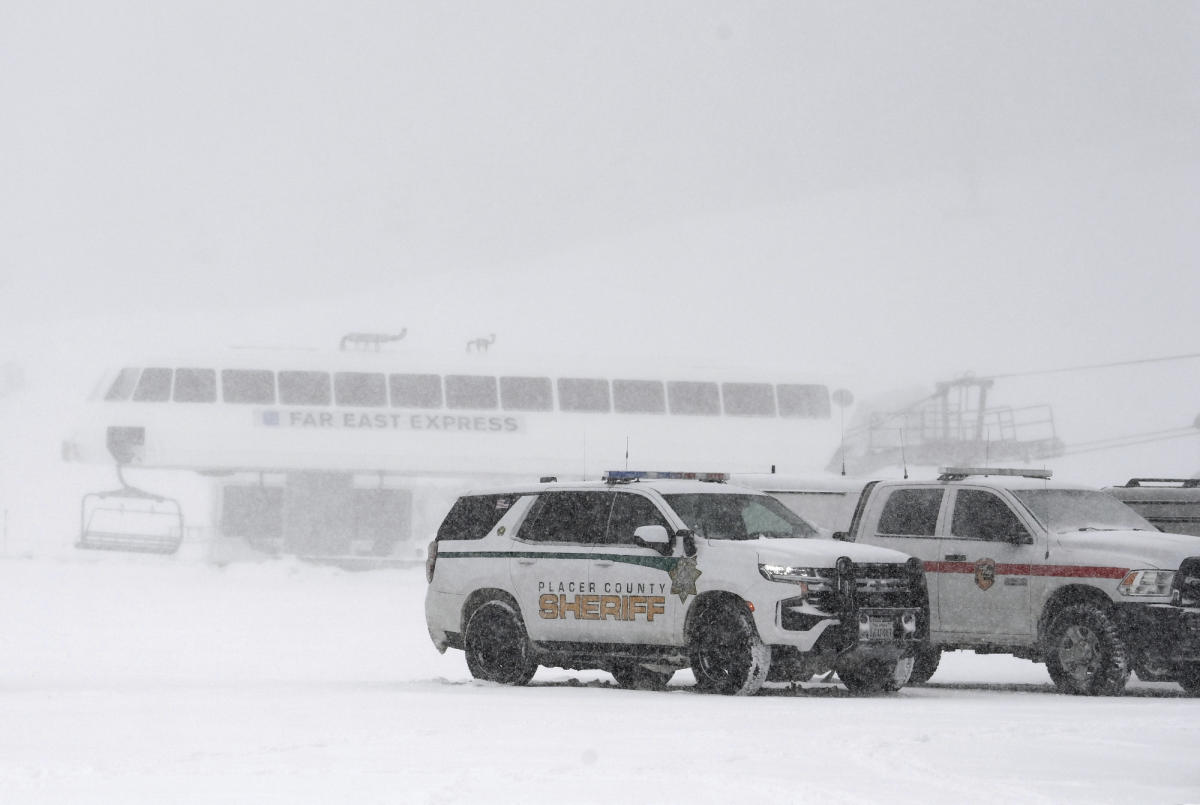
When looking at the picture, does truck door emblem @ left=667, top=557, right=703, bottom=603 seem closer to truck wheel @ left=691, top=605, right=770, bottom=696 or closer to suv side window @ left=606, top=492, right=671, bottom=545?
truck wheel @ left=691, top=605, right=770, bottom=696

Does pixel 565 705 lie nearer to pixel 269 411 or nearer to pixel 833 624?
pixel 833 624

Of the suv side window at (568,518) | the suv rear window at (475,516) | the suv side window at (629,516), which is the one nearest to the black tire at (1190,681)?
the suv side window at (629,516)

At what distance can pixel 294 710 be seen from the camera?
525 inches

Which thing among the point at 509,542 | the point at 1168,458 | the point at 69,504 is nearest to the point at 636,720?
the point at 509,542

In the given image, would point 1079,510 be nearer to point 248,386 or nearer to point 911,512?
point 911,512

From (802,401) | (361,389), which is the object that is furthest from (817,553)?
(802,401)

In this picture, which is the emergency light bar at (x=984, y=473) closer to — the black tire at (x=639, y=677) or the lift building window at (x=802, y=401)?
the black tire at (x=639, y=677)

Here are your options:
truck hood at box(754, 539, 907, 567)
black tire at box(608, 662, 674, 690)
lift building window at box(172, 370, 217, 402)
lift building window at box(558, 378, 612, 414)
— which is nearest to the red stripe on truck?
truck hood at box(754, 539, 907, 567)

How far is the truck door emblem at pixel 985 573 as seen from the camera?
1644 centimetres

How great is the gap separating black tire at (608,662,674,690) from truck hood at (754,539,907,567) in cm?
172

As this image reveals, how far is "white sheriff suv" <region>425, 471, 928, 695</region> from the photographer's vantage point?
1488 centimetres

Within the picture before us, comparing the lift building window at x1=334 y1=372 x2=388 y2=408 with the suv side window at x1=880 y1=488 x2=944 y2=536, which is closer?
the suv side window at x1=880 y1=488 x2=944 y2=536

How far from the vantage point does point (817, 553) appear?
590 inches

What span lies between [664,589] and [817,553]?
4.22 ft
